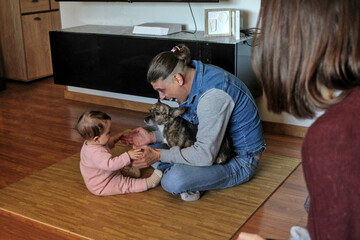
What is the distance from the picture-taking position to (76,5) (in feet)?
13.6

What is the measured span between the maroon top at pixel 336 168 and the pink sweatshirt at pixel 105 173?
1.58m

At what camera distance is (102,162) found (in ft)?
7.78

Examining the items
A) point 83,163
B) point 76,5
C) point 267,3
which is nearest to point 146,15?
point 76,5

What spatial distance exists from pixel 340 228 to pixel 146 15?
3147 millimetres

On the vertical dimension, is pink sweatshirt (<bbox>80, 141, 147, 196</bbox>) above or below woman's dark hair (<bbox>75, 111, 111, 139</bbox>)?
below

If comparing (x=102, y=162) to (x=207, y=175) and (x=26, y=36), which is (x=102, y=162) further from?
(x=26, y=36)

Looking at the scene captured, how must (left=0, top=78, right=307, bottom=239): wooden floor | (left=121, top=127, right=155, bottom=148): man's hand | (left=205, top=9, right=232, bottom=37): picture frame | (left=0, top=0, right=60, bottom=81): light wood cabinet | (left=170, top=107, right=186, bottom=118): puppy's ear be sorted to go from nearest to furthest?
(left=0, top=78, right=307, bottom=239): wooden floor, (left=170, top=107, right=186, bottom=118): puppy's ear, (left=121, top=127, right=155, bottom=148): man's hand, (left=205, top=9, right=232, bottom=37): picture frame, (left=0, top=0, right=60, bottom=81): light wood cabinet

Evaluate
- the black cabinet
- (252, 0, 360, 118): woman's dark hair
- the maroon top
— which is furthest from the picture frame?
the maroon top

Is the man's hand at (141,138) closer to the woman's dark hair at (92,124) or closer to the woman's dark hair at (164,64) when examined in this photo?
the woman's dark hair at (92,124)

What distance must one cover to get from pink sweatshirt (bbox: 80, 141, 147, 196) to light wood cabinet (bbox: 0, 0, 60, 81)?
2.89m

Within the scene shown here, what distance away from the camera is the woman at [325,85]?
0.86 m

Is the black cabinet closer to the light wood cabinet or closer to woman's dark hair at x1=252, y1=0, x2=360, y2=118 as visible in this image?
the light wood cabinet

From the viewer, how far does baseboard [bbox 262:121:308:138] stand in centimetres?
332

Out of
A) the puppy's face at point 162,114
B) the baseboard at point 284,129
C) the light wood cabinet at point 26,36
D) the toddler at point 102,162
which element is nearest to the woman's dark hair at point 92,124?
the toddler at point 102,162
